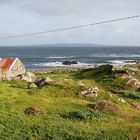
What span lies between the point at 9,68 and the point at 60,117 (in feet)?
74.4

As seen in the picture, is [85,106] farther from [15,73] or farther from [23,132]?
[15,73]

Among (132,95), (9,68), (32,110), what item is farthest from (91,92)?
(9,68)

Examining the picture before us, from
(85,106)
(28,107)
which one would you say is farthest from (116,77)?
(28,107)

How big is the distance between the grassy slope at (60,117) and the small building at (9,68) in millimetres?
10182

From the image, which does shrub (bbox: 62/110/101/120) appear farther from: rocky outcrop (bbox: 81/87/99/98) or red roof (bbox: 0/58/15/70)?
red roof (bbox: 0/58/15/70)

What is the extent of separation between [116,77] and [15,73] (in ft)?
50.0

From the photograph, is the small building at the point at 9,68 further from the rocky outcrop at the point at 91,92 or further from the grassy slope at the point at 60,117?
the rocky outcrop at the point at 91,92

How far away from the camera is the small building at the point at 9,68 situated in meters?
56.6

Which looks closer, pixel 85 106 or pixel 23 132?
pixel 23 132

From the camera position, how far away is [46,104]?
40219 millimetres

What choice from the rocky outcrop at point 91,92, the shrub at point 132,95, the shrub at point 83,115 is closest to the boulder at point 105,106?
the shrub at point 83,115

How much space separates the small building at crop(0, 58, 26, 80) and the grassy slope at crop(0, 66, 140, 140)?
1018 centimetres

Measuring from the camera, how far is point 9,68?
190ft

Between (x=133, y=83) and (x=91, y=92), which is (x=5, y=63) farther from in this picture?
(x=133, y=83)
